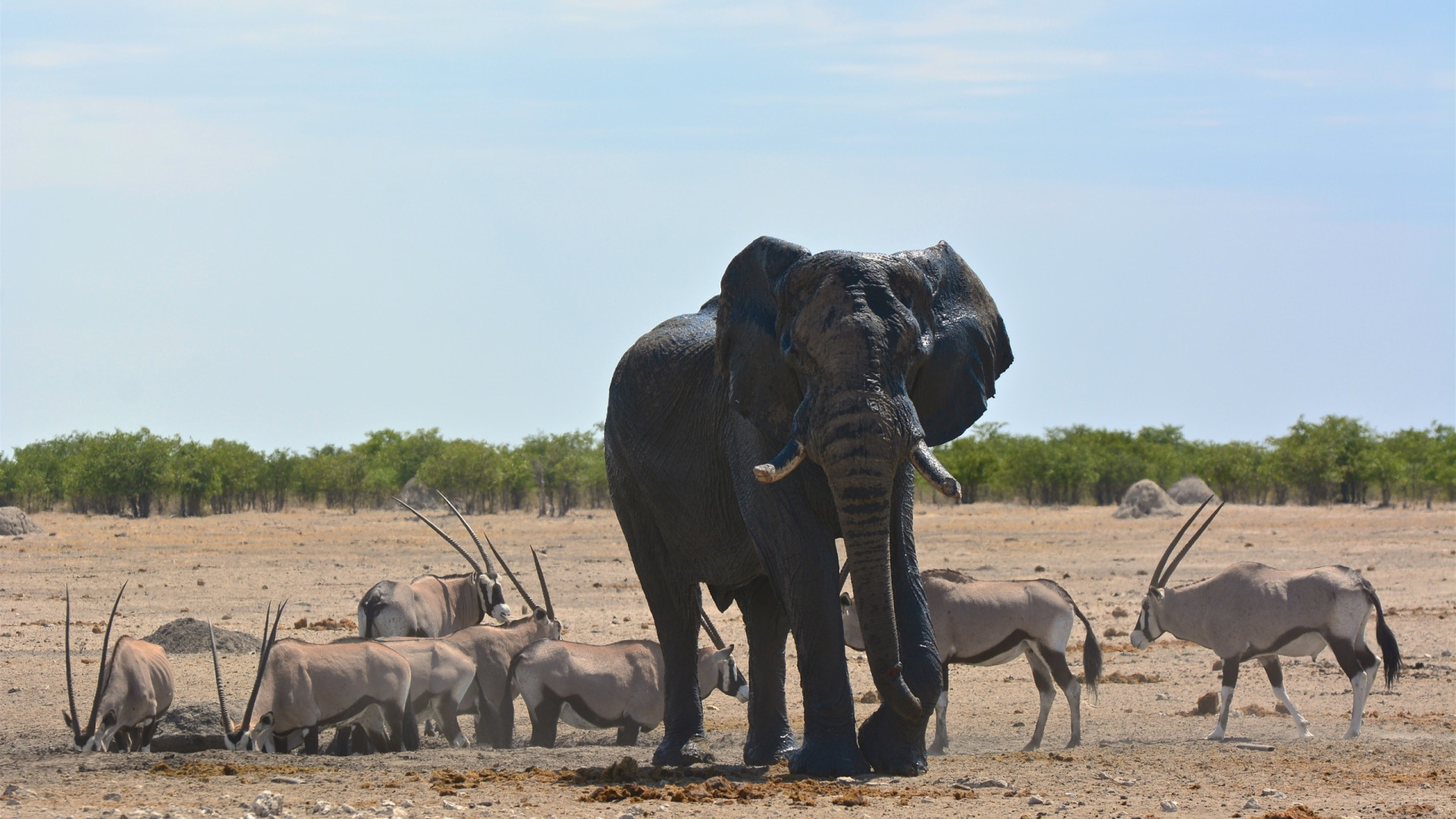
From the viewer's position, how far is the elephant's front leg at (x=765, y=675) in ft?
31.0

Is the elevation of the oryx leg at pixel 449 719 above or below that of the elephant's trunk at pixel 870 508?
below

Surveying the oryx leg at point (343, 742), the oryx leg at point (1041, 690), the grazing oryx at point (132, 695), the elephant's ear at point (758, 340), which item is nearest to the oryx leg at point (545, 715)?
the oryx leg at point (343, 742)

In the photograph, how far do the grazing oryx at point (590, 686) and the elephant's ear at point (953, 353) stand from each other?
4.60 m

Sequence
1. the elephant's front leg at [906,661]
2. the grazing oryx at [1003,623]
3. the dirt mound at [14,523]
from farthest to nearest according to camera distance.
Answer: the dirt mound at [14,523] < the grazing oryx at [1003,623] < the elephant's front leg at [906,661]

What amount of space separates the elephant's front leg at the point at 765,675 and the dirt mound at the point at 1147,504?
1537 inches

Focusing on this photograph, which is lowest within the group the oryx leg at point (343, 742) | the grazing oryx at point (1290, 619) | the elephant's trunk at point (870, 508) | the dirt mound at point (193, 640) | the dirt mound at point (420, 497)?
the oryx leg at point (343, 742)

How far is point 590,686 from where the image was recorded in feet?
40.3

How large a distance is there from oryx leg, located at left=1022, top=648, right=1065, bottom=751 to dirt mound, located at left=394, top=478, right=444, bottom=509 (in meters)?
46.9

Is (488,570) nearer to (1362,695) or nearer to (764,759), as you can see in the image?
(764,759)

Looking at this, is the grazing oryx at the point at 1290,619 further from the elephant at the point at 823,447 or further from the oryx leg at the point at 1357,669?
the elephant at the point at 823,447

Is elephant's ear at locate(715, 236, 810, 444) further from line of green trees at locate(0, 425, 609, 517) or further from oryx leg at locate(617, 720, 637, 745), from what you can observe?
line of green trees at locate(0, 425, 609, 517)

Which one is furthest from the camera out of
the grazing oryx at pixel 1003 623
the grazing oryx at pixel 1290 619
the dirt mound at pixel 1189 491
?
the dirt mound at pixel 1189 491

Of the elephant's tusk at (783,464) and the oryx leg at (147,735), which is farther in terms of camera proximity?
the oryx leg at (147,735)

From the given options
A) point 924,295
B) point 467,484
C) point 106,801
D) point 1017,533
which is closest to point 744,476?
point 924,295
